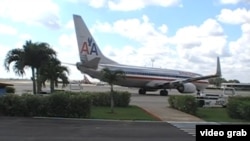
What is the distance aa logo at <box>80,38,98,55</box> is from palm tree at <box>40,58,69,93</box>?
1094 cm

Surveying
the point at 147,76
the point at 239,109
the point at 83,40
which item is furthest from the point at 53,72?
the point at 147,76

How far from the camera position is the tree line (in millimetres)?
35906

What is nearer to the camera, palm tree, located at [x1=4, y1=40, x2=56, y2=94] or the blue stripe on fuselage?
palm tree, located at [x1=4, y1=40, x2=56, y2=94]

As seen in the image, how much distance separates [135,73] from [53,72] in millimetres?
17440

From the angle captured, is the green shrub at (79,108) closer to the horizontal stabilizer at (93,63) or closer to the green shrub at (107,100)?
the green shrub at (107,100)

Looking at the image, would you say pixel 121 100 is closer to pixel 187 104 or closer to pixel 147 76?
pixel 187 104

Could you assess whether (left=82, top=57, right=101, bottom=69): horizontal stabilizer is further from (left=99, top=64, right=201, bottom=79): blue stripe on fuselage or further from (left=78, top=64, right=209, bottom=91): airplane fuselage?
(left=99, top=64, right=201, bottom=79): blue stripe on fuselage

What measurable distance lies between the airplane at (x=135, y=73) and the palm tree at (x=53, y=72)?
20.1 ft

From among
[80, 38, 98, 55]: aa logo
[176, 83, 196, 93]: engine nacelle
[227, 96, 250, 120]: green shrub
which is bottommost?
[227, 96, 250, 120]: green shrub

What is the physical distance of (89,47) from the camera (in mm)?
50688

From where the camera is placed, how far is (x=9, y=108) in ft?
82.8

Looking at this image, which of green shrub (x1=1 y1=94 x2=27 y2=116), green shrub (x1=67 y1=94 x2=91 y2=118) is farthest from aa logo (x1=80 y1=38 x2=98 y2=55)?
green shrub (x1=67 y1=94 x2=91 y2=118)

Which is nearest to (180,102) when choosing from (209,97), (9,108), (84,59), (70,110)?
(209,97)

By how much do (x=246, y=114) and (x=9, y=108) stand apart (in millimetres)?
14089
